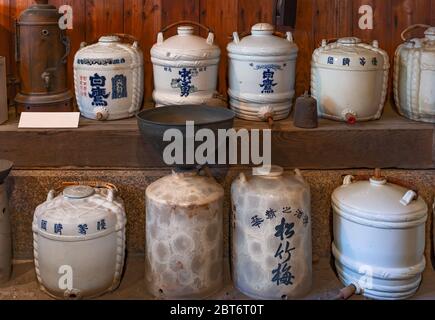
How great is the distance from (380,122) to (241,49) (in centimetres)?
68

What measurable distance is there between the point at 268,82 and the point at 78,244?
3.44ft

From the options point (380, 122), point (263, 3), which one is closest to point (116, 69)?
point (263, 3)

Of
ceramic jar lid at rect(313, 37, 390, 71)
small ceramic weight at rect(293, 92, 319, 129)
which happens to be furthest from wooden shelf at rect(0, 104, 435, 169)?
ceramic jar lid at rect(313, 37, 390, 71)

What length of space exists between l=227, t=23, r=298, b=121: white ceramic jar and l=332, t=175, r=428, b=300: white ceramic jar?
0.56 meters

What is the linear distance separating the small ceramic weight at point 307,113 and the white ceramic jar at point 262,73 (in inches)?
6.0

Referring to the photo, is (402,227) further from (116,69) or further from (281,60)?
(116,69)

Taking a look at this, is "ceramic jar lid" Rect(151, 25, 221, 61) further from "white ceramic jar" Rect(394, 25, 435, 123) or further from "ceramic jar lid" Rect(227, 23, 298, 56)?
"white ceramic jar" Rect(394, 25, 435, 123)

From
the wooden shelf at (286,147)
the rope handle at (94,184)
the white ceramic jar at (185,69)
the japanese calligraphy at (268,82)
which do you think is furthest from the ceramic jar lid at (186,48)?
the rope handle at (94,184)

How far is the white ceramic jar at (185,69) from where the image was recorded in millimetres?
2434

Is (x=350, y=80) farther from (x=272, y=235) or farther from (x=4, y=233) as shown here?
(x=4, y=233)

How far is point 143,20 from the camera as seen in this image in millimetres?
2803

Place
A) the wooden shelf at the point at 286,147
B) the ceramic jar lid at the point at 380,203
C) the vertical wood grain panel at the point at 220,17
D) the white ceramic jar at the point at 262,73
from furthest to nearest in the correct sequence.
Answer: the vertical wood grain panel at the point at 220,17 → the white ceramic jar at the point at 262,73 → the wooden shelf at the point at 286,147 → the ceramic jar lid at the point at 380,203

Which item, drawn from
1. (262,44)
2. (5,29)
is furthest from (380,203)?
(5,29)

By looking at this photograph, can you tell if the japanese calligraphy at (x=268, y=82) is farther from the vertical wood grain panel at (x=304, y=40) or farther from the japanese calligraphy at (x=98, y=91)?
the japanese calligraphy at (x=98, y=91)
